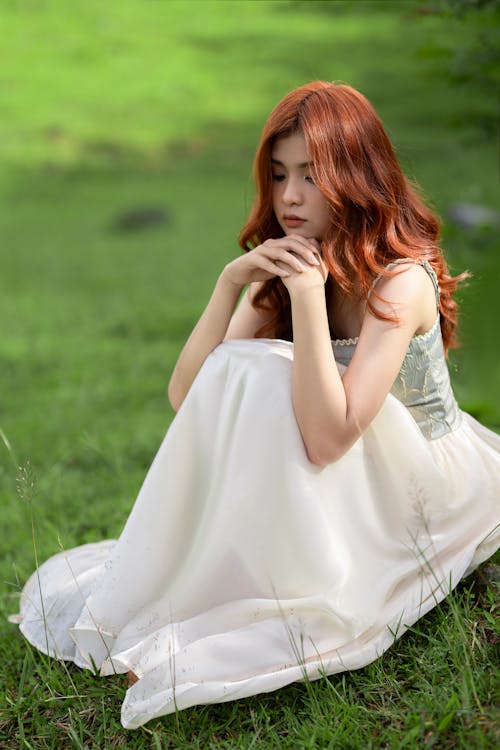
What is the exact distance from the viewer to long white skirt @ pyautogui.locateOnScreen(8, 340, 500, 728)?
2146 millimetres

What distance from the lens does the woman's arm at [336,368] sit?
2146mm

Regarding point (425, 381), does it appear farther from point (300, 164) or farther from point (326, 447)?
point (300, 164)

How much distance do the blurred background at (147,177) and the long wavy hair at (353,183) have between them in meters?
0.35

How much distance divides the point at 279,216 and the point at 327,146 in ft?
0.80

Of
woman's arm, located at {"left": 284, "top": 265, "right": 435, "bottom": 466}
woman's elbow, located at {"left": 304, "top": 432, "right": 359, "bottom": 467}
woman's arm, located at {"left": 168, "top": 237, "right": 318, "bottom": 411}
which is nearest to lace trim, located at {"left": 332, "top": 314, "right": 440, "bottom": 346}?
woman's arm, located at {"left": 284, "top": 265, "right": 435, "bottom": 466}

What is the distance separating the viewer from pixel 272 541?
221 centimetres

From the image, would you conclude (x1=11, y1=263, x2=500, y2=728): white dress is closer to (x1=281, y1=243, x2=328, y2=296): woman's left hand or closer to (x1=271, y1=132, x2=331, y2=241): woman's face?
(x1=281, y1=243, x2=328, y2=296): woman's left hand

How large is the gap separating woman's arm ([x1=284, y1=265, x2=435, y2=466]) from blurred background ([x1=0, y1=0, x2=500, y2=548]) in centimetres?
67

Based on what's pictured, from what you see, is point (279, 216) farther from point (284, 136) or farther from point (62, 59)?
point (62, 59)

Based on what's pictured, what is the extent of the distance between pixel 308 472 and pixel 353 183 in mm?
722

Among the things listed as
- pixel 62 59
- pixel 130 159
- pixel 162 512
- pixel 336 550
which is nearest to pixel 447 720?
pixel 336 550

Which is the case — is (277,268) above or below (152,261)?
above

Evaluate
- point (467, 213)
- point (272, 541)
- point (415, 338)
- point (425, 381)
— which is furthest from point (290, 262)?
point (467, 213)

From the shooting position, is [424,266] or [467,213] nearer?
[424,266]
